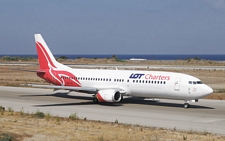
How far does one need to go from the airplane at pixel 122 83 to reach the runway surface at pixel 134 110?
39.6 inches

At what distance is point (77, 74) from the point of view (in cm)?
3969

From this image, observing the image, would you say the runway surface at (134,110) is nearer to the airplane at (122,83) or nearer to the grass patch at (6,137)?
the airplane at (122,83)

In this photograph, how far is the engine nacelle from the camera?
3456 centimetres

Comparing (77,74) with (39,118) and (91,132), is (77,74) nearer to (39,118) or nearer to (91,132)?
(39,118)

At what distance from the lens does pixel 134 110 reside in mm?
32188

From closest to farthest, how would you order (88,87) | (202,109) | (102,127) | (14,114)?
(102,127)
(14,114)
(202,109)
(88,87)

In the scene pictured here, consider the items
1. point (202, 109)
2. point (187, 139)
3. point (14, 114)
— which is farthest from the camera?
point (202, 109)

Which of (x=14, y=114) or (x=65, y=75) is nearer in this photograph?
(x=14, y=114)

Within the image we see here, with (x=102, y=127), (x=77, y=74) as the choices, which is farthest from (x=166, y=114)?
(x=77, y=74)

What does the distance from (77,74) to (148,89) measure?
8.09m

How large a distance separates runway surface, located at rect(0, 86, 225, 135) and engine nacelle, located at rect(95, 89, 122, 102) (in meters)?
0.61

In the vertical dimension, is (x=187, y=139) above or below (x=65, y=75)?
below
